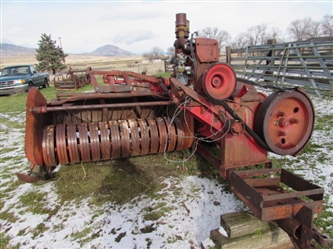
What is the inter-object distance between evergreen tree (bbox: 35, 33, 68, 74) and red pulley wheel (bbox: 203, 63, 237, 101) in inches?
1077

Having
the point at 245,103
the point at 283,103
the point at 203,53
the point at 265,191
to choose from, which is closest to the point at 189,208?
the point at 265,191

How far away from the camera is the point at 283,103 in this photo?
8.26ft

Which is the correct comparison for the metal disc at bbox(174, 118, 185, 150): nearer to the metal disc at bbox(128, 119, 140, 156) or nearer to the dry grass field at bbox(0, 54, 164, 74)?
the metal disc at bbox(128, 119, 140, 156)

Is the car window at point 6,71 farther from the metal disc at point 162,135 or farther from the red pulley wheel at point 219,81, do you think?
the red pulley wheel at point 219,81

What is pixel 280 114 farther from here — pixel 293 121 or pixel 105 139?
pixel 105 139

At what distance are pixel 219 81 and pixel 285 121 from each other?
0.82m

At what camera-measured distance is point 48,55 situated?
84.0ft

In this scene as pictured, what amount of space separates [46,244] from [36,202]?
0.77m

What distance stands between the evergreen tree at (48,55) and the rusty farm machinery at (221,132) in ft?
84.1

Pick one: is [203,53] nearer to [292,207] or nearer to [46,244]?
[292,207]

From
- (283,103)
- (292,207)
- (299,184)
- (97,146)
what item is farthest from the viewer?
(97,146)

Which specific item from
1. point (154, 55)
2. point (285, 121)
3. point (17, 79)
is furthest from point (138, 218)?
point (154, 55)

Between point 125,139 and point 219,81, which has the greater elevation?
point 219,81

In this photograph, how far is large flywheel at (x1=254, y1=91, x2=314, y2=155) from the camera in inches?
97.4
